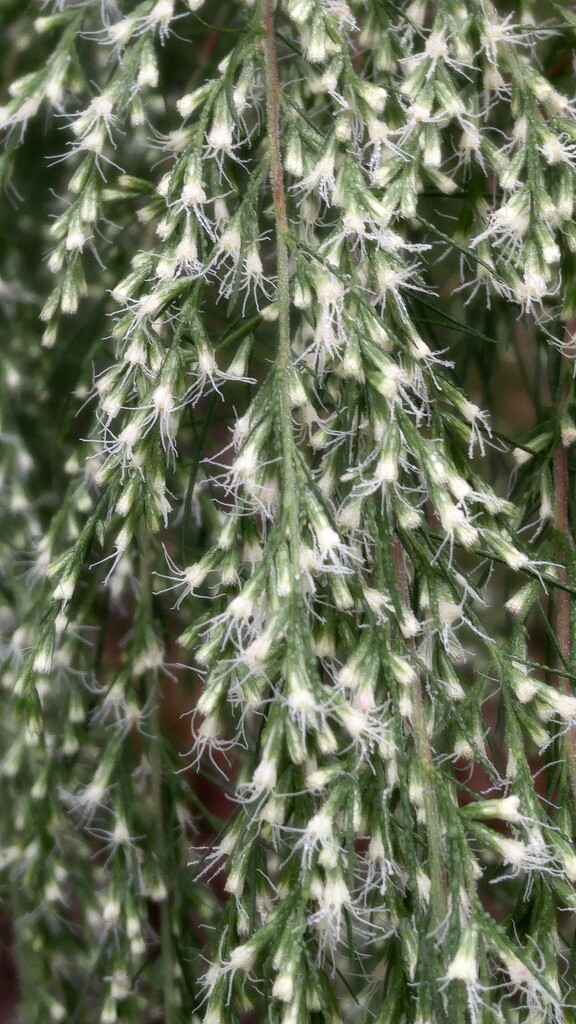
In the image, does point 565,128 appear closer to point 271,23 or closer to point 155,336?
point 271,23

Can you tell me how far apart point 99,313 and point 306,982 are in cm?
112

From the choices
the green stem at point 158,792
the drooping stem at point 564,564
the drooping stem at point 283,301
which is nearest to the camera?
the drooping stem at point 283,301

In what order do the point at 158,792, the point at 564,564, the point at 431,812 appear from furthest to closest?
the point at 158,792 < the point at 564,564 < the point at 431,812

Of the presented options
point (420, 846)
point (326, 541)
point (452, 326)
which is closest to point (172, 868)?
point (420, 846)

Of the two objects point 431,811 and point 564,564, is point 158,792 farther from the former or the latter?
point 564,564

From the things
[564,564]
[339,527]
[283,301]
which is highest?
[283,301]

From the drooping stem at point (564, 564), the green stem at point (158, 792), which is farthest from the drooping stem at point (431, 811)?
the green stem at point (158, 792)

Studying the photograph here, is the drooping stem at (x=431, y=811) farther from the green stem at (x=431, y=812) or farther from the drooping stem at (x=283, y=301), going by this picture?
the drooping stem at (x=283, y=301)

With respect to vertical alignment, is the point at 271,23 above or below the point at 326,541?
above

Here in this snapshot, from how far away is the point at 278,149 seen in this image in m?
1.10

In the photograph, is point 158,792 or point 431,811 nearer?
point 431,811

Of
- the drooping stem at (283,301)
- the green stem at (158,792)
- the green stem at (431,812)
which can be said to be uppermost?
the drooping stem at (283,301)

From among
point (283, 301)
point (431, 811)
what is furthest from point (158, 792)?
point (283, 301)

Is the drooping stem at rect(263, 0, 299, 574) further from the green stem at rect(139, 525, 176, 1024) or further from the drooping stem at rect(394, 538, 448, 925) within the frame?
the green stem at rect(139, 525, 176, 1024)
